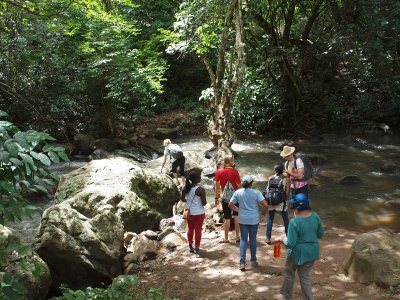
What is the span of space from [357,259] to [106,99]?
14.9 meters

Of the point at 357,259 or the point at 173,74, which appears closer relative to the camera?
the point at 357,259

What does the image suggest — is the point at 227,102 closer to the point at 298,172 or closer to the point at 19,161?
the point at 298,172

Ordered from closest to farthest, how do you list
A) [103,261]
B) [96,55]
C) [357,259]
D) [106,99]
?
[357,259], [103,261], [96,55], [106,99]

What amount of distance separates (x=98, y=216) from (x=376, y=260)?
436cm

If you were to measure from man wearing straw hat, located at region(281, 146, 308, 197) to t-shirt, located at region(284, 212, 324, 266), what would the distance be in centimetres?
236

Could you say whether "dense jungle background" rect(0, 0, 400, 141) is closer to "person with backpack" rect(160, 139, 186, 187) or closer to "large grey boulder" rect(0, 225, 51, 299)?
"person with backpack" rect(160, 139, 186, 187)

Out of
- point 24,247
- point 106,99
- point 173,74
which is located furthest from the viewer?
point 173,74

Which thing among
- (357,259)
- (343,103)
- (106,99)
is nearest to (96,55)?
(106,99)

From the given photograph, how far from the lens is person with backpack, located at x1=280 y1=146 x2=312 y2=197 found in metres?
6.81

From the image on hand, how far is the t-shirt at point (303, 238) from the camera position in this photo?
14.5ft

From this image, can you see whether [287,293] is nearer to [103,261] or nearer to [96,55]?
[103,261]

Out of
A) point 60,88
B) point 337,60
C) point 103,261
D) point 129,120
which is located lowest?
point 103,261

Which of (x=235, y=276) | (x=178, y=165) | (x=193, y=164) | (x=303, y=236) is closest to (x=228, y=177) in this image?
(x=235, y=276)

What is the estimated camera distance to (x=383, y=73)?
1747cm
